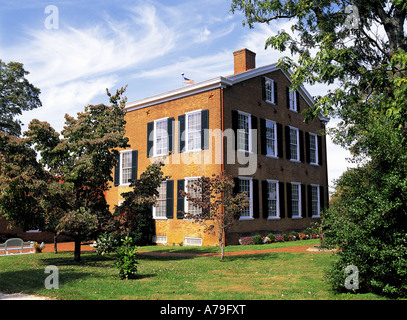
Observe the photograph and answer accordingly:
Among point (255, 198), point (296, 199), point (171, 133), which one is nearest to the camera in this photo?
point (255, 198)

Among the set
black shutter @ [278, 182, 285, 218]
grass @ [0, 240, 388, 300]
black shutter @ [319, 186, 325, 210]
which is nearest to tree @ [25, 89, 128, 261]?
grass @ [0, 240, 388, 300]

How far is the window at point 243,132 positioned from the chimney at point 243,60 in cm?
438

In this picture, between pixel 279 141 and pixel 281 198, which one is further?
pixel 279 141

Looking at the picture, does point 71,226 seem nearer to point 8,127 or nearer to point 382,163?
point 382,163

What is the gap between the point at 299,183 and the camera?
2603cm

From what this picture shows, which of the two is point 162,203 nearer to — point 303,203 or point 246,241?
point 246,241

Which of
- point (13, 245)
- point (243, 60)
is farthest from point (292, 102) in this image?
point (13, 245)

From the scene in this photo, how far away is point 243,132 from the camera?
2170 cm

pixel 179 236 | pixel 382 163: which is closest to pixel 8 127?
pixel 179 236

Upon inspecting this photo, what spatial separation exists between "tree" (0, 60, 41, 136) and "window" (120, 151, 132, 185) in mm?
13180

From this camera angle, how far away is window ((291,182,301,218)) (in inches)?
1003

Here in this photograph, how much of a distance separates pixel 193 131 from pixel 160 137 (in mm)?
2872

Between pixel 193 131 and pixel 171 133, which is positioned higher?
pixel 171 133

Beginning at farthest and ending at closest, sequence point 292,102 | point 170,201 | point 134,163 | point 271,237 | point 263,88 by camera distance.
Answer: point 292,102, point 134,163, point 263,88, point 170,201, point 271,237
